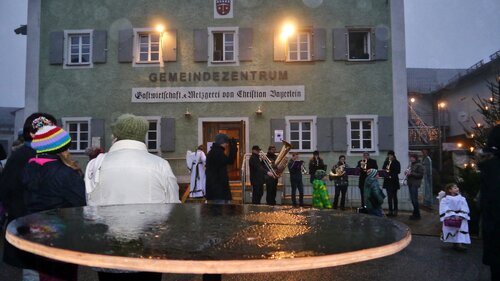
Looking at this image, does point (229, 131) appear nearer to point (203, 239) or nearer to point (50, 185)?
point (50, 185)

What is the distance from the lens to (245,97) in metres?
15.0

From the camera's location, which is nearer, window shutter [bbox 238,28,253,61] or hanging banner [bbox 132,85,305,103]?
hanging banner [bbox 132,85,305,103]

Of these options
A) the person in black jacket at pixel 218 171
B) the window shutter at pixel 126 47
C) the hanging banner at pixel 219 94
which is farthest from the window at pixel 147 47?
the person in black jacket at pixel 218 171

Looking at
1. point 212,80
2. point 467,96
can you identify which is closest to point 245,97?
point 212,80

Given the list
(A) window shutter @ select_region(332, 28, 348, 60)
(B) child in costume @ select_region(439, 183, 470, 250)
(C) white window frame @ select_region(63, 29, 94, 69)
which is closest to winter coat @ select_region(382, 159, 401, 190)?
(B) child in costume @ select_region(439, 183, 470, 250)

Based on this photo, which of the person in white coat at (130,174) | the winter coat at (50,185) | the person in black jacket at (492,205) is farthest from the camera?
the person in black jacket at (492,205)

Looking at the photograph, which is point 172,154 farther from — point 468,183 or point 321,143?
point 468,183

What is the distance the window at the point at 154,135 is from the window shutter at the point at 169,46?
84.4 inches

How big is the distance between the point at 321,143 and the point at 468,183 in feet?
19.6

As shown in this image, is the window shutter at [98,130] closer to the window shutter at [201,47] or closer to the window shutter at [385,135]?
the window shutter at [201,47]

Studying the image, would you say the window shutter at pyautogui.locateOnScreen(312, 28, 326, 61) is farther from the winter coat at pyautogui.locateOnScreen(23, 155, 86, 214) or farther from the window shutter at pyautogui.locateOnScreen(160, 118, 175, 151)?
the winter coat at pyautogui.locateOnScreen(23, 155, 86, 214)

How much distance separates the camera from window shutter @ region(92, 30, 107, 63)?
606 inches

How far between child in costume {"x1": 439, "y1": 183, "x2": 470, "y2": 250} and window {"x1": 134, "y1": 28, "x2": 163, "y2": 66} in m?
10.8

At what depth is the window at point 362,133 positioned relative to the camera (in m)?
14.8
